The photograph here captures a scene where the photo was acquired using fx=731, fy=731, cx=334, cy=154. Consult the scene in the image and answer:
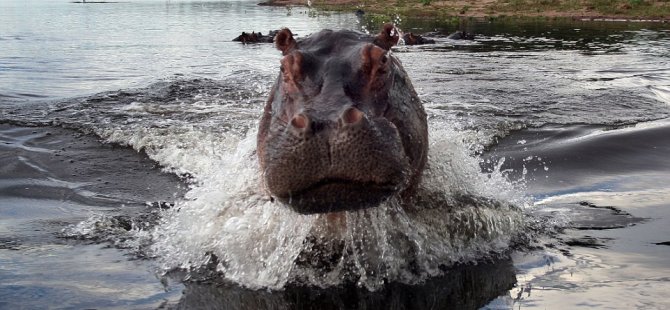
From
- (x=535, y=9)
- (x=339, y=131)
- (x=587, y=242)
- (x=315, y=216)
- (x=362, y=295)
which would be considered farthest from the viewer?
(x=535, y=9)

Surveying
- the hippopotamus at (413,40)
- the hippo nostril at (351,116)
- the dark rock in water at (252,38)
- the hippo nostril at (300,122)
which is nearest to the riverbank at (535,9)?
the hippopotamus at (413,40)

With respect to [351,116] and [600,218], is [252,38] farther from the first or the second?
[351,116]

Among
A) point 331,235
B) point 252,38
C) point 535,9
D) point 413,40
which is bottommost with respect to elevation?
point 331,235

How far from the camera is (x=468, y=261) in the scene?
4.34 m

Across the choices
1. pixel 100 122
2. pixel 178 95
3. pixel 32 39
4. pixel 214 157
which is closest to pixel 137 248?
pixel 214 157

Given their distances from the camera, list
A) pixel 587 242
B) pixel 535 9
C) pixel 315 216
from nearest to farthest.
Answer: pixel 315 216 → pixel 587 242 → pixel 535 9

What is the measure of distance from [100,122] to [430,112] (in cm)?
441

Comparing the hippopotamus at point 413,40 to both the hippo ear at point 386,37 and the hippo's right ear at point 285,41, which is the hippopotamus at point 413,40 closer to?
the hippo ear at point 386,37

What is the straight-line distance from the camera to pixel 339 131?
3.31m

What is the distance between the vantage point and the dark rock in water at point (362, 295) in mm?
3707

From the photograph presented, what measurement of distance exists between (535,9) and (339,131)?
138 feet

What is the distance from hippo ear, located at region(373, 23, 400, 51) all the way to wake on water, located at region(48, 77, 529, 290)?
3.09ft

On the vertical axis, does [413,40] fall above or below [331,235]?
above

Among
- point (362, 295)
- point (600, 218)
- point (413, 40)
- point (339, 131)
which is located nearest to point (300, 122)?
point (339, 131)
